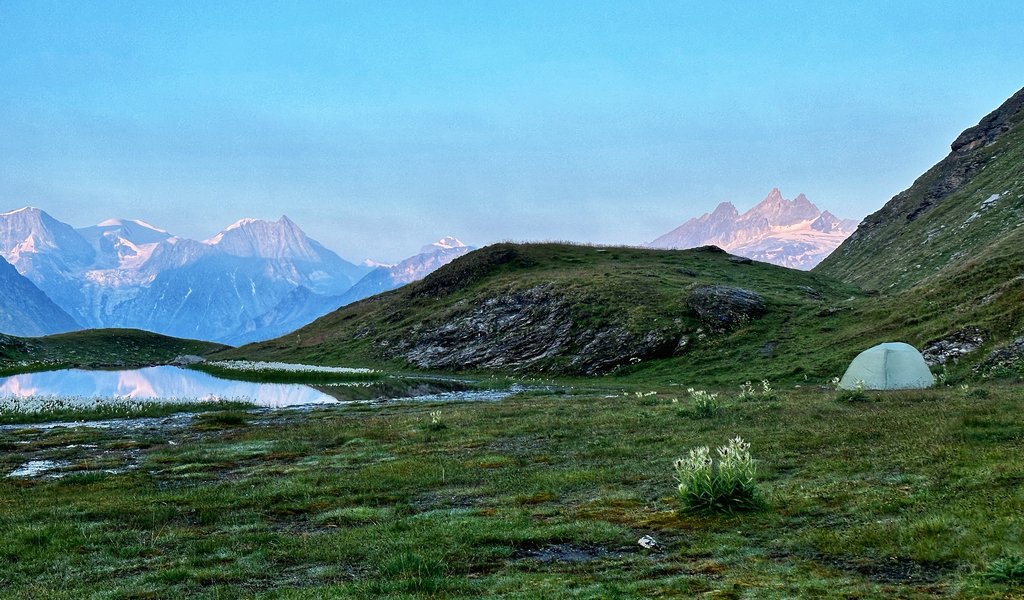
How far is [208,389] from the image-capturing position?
76.2 meters

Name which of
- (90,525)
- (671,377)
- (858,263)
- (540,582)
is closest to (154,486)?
(90,525)

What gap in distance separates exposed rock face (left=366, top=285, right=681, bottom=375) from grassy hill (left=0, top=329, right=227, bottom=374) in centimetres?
5074

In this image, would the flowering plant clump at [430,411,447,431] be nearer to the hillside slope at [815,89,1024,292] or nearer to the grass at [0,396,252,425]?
the grass at [0,396,252,425]

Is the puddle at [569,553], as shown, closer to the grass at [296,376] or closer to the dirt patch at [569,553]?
the dirt patch at [569,553]

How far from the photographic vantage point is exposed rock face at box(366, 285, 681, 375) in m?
83.0

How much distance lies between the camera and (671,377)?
2768 inches

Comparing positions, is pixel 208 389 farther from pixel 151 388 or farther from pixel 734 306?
pixel 734 306

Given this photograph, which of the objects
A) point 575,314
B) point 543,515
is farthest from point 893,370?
point 575,314

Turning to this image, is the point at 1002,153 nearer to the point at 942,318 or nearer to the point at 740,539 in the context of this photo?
the point at 942,318

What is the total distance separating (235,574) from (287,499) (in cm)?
787

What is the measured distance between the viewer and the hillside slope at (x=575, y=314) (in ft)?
270

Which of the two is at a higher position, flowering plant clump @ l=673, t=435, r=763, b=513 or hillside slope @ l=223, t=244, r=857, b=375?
hillside slope @ l=223, t=244, r=857, b=375

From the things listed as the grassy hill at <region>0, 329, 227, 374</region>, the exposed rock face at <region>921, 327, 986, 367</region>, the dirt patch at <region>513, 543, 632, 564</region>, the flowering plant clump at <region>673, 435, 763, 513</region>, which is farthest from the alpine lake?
the dirt patch at <region>513, 543, 632, 564</region>

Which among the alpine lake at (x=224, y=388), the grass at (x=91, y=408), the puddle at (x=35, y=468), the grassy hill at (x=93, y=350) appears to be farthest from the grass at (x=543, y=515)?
the grassy hill at (x=93, y=350)
